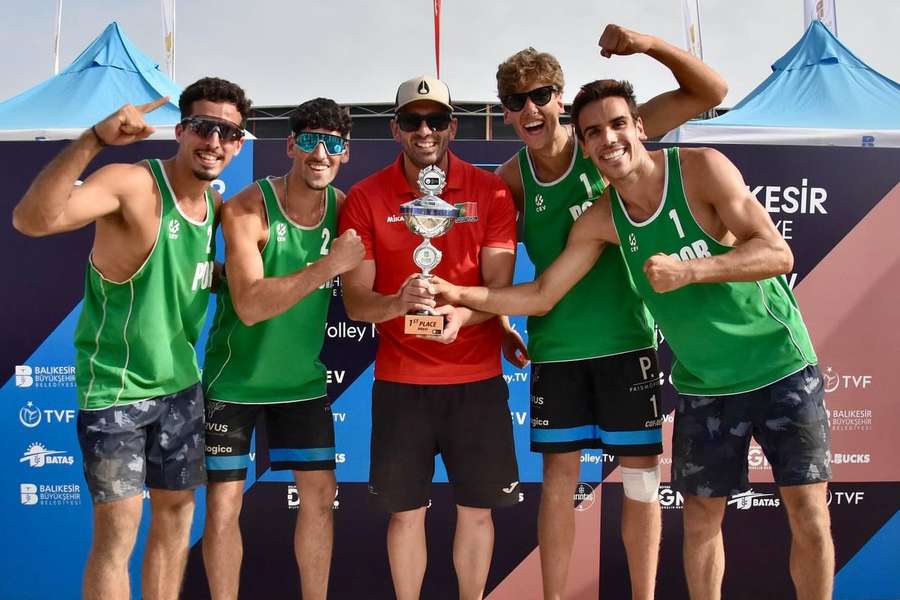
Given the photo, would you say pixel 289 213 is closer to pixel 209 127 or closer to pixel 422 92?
pixel 209 127

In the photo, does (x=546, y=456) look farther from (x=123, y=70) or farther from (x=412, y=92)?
(x=123, y=70)

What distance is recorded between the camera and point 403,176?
317 centimetres

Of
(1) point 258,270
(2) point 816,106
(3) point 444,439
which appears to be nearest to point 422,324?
(3) point 444,439

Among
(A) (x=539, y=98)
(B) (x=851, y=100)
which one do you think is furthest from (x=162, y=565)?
(B) (x=851, y=100)

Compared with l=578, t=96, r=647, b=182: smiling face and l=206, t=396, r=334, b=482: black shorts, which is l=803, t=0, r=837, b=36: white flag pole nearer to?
l=578, t=96, r=647, b=182: smiling face

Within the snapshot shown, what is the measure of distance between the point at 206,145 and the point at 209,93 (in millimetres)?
236

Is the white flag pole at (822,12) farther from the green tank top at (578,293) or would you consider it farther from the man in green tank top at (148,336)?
the man in green tank top at (148,336)

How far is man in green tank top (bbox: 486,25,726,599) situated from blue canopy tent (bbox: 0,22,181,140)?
384 centimetres

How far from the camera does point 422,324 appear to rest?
271 cm

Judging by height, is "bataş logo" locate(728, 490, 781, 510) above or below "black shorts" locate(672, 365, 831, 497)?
below

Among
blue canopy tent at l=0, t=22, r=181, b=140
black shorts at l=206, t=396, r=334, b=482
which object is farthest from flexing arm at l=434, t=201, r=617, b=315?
blue canopy tent at l=0, t=22, r=181, b=140

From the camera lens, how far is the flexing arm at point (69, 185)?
7.93ft

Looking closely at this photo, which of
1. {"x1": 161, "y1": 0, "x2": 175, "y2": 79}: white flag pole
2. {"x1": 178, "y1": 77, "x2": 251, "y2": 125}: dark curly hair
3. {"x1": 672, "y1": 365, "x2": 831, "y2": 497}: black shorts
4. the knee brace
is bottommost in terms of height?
the knee brace

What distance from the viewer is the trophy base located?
106 inches
